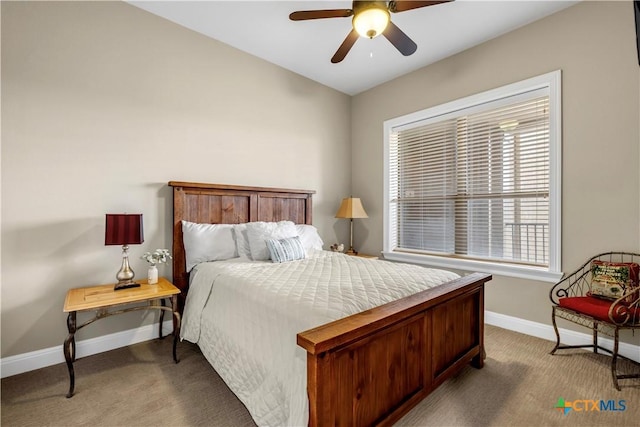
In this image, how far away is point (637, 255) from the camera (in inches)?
88.5

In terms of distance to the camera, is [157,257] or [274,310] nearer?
[274,310]

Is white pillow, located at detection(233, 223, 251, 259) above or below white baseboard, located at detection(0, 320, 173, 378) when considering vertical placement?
above

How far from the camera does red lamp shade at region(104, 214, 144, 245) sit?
2.17 metres

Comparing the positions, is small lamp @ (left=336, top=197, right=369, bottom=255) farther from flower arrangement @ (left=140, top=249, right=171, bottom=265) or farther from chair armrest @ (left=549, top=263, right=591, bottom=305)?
flower arrangement @ (left=140, top=249, right=171, bottom=265)

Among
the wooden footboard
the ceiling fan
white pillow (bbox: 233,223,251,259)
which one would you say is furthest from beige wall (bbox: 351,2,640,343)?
white pillow (bbox: 233,223,251,259)

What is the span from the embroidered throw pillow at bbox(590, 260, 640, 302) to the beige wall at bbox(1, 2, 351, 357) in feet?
11.0

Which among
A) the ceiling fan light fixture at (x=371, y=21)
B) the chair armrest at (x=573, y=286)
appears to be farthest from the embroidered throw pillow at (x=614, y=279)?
the ceiling fan light fixture at (x=371, y=21)

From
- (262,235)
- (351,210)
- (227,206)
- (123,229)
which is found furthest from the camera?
(351,210)

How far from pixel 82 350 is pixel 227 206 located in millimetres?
1696

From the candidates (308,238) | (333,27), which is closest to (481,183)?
(308,238)

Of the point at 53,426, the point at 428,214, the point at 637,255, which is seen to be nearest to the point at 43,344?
the point at 53,426

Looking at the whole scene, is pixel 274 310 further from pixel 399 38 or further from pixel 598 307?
pixel 598 307

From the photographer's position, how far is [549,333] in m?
2.68

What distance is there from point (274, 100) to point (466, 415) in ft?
11.6
